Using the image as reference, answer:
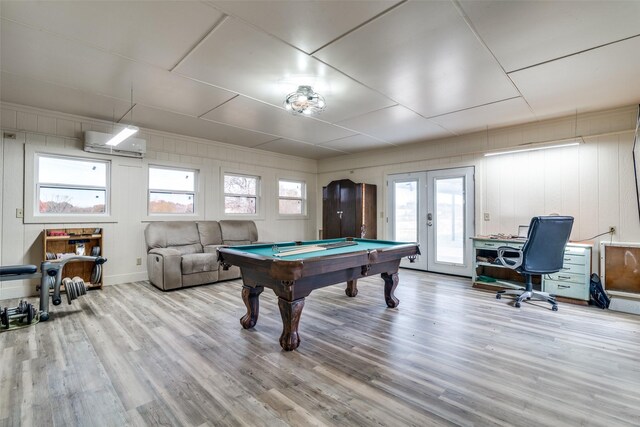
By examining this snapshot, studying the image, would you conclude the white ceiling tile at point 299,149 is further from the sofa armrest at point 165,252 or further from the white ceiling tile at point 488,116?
the sofa armrest at point 165,252

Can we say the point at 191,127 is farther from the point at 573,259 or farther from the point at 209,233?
the point at 573,259

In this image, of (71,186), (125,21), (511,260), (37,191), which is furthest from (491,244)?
(37,191)

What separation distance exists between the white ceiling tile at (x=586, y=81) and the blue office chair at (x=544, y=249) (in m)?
1.50

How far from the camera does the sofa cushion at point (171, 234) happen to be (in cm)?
500

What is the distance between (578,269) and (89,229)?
712cm

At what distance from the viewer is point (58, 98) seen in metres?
3.79

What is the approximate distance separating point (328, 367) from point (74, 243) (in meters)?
4.49

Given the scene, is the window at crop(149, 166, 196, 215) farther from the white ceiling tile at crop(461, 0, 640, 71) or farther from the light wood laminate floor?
the white ceiling tile at crop(461, 0, 640, 71)

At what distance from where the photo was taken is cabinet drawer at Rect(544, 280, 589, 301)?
389 centimetres

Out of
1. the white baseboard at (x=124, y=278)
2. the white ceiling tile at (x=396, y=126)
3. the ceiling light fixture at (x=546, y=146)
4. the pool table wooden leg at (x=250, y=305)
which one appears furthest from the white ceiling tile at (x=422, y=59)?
the white baseboard at (x=124, y=278)

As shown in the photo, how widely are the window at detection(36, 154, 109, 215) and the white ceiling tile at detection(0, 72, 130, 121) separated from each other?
0.77m

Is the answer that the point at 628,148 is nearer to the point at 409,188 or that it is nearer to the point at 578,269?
the point at 578,269

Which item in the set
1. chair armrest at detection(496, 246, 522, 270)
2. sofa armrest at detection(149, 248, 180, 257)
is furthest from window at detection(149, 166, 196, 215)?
chair armrest at detection(496, 246, 522, 270)

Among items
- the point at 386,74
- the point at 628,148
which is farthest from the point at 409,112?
the point at 628,148
